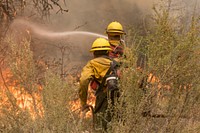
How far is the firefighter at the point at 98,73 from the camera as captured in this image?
4711 mm

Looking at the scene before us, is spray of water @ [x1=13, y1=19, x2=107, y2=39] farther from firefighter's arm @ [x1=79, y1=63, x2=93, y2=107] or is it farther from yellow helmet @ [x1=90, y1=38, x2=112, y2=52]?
firefighter's arm @ [x1=79, y1=63, x2=93, y2=107]

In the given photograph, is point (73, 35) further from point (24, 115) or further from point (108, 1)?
point (24, 115)

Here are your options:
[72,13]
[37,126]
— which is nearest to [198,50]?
[37,126]

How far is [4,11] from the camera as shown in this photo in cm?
764

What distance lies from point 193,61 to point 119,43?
164 centimetres

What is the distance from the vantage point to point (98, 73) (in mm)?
4805

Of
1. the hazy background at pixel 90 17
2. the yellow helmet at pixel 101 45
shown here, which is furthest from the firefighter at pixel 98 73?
the hazy background at pixel 90 17

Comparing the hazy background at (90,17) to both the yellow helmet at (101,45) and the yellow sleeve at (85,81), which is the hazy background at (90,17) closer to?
the yellow helmet at (101,45)

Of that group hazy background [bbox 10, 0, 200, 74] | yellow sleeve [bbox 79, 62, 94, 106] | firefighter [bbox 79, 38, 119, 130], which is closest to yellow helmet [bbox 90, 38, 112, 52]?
firefighter [bbox 79, 38, 119, 130]

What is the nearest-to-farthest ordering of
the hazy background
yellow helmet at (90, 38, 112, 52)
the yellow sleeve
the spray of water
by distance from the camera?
the yellow sleeve
yellow helmet at (90, 38, 112, 52)
the spray of water
the hazy background

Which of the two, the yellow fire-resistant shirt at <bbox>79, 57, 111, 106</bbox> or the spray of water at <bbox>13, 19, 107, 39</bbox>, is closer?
the yellow fire-resistant shirt at <bbox>79, 57, 111, 106</bbox>

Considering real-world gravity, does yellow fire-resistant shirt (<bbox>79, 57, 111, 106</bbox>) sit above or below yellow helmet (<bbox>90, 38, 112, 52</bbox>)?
below

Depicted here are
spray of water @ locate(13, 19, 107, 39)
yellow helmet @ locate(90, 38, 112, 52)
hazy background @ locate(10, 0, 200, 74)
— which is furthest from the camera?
hazy background @ locate(10, 0, 200, 74)

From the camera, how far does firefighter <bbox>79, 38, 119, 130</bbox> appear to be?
15.5ft
